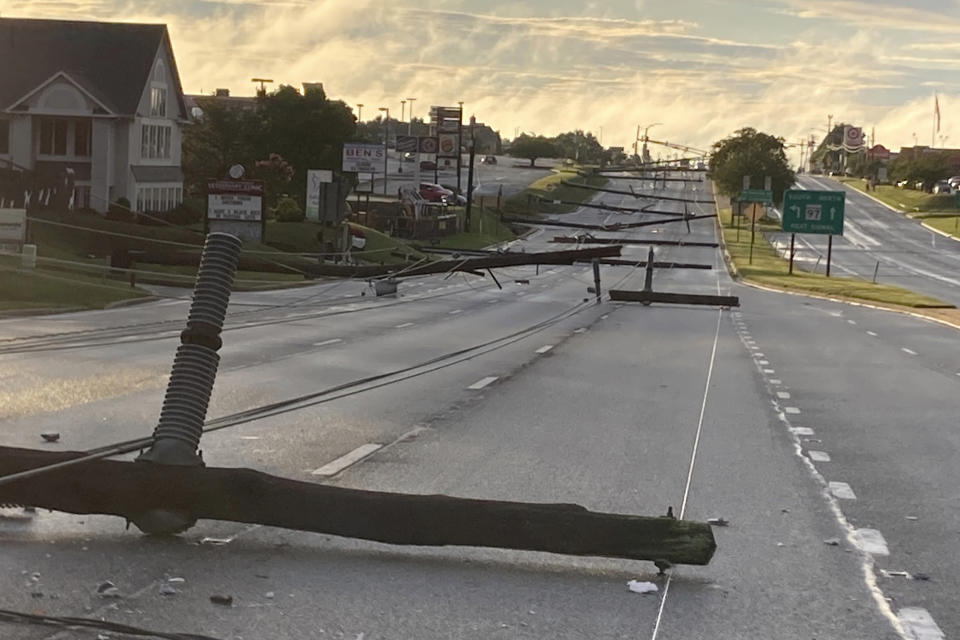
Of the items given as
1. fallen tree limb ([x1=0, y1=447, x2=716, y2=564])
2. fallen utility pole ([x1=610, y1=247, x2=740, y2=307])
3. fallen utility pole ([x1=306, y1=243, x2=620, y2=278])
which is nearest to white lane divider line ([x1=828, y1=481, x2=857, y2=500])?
fallen tree limb ([x1=0, y1=447, x2=716, y2=564])

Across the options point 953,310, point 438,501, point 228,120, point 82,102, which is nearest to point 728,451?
point 438,501

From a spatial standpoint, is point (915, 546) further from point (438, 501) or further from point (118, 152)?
point (118, 152)

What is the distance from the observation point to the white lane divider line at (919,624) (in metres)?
7.30

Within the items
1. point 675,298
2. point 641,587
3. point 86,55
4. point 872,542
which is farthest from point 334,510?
point 86,55

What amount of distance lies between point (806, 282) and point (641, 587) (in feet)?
216

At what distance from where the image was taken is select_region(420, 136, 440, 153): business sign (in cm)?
14675

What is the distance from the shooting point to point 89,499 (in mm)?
8156

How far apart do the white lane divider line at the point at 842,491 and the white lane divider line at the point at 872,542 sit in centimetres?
148

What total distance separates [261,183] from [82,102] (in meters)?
11.8

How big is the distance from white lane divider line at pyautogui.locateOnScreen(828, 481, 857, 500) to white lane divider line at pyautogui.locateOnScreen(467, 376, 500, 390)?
7664 millimetres

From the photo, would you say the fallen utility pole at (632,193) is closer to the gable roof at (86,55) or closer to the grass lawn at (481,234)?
the grass lawn at (481,234)

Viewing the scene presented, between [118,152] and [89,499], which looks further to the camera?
[118,152]

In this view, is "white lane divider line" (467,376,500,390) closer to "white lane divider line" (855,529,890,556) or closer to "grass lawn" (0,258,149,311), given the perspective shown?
"white lane divider line" (855,529,890,556)

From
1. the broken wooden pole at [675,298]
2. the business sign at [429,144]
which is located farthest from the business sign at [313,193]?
the business sign at [429,144]
